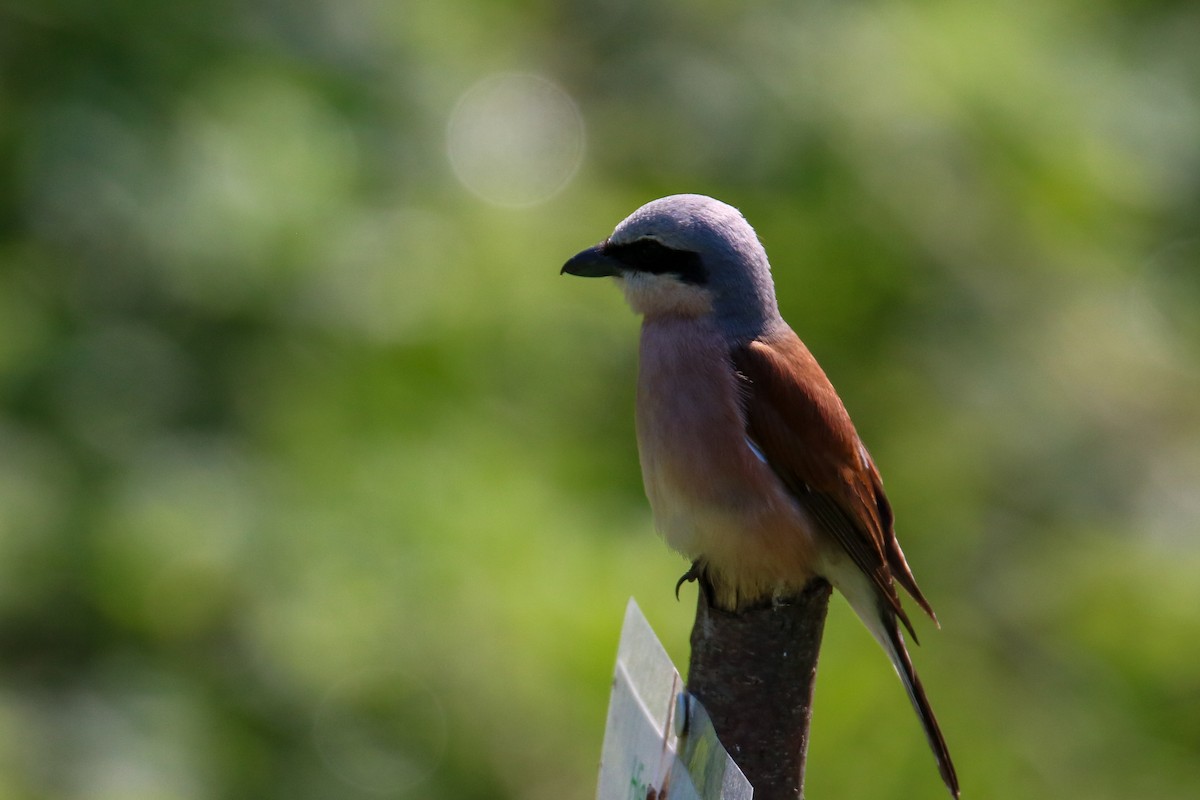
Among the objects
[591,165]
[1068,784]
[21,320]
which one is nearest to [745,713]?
[1068,784]

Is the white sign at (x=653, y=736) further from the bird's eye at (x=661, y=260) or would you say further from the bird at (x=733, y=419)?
the bird's eye at (x=661, y=260)

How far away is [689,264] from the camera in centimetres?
214

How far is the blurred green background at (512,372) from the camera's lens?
3367 mm

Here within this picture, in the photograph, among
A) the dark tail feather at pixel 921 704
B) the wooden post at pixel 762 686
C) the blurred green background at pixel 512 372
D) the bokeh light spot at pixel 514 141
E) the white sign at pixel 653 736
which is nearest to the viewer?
the white sign at pixel 653 736

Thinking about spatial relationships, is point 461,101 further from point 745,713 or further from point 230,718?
point 745,713

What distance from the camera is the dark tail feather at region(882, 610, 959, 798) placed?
1.97m

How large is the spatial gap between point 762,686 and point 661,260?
75 centimetres

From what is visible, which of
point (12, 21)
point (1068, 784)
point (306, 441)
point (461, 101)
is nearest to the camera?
point (1068, 784)

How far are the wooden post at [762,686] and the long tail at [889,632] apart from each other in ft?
1.32

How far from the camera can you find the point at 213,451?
3.86 m

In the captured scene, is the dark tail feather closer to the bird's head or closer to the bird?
the bird

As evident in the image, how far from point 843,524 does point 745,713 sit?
559mm

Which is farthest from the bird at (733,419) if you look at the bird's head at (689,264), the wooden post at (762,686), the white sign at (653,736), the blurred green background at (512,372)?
the blurred green background at (512,372)

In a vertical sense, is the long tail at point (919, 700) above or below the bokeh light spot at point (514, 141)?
below
